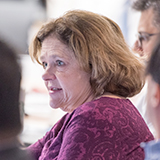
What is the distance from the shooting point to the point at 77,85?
4.94 ft

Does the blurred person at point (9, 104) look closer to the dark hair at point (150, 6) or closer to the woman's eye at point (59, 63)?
the woman's eye at point (59, 63)

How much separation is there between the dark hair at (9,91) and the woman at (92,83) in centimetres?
39

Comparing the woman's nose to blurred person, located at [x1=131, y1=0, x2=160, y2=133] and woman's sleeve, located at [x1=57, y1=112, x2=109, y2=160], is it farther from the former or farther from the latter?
blurred person, located at [x1=131, y1=0, x2=160, y2=133]

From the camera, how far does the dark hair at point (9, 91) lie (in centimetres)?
89

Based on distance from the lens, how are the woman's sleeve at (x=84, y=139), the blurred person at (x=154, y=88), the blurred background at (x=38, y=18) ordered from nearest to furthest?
the blurred person at (x=154, y=88) < the woman's sleeve at (x=84, y=139) < the blurred background at (x=38, y=18)

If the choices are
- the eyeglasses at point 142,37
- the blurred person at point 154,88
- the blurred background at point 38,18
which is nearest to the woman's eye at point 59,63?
the blurred person at point 154,88

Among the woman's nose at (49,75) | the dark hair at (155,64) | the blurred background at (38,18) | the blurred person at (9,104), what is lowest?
the blurred background at (38,18)

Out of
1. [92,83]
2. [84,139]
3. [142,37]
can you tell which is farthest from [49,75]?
[142,37]

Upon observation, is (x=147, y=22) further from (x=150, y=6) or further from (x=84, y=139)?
(x=84, y=139)

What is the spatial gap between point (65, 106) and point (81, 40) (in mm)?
352

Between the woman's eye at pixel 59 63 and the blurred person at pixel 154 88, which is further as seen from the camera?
the woman's eye at pixel 59 63

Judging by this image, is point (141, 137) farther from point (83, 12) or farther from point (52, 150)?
point (83, 12)

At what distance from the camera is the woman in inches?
50.2

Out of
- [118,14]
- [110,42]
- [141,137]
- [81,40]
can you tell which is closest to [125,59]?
[110,42]
